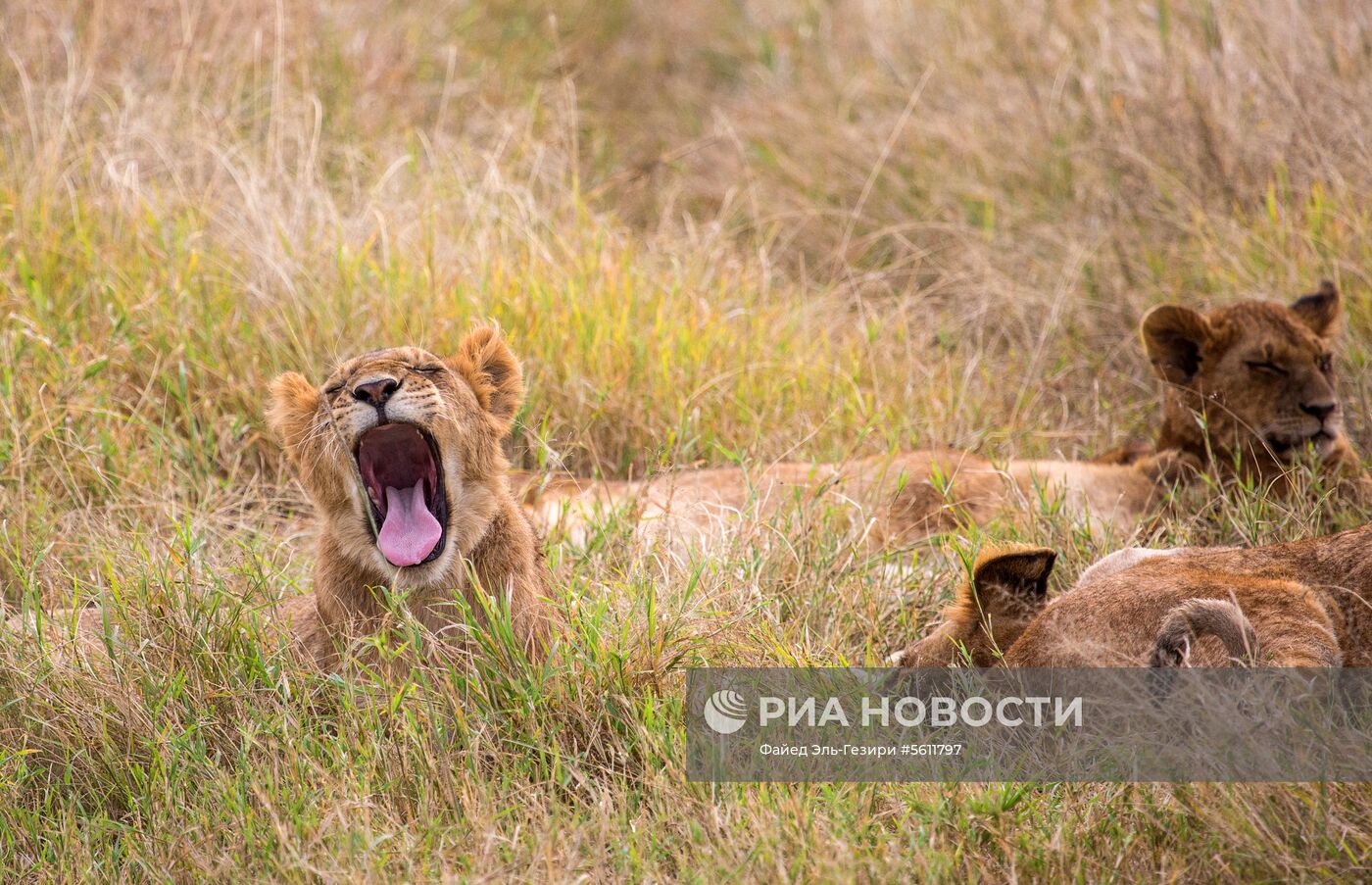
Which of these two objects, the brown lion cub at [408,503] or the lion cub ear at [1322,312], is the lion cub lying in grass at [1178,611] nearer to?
the brown lion cub at [408,503]

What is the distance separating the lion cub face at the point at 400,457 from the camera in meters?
3.66

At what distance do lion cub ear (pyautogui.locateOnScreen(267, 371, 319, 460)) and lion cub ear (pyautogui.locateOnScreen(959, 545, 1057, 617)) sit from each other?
5.68 ft

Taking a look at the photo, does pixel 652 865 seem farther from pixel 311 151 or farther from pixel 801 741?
pixel 311 151

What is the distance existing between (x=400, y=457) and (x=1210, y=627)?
203cm

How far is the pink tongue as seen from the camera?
362cm

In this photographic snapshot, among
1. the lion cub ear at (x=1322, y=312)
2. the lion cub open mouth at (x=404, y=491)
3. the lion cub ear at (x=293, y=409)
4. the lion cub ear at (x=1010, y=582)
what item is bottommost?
the lion cub ear at (x=1010, y=582)

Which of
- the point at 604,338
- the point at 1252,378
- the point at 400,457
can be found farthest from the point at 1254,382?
the point at 400,457

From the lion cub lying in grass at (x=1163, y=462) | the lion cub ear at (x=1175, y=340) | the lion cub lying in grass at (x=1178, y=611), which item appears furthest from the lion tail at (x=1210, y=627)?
the lion cub ear at (x=1175, y=340)

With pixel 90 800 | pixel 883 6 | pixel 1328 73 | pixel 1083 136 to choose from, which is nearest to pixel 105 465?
pixel 90 800

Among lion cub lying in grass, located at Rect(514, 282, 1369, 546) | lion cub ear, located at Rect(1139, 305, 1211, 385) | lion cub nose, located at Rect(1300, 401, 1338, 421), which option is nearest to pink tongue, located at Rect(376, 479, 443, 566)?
lion cub lying in grass, located at Rect(514, 282, 1369, 546)

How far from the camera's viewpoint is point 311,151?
20.8 feet

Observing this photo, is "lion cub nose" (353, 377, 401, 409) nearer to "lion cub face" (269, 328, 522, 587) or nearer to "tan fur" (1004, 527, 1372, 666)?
"lion cub face" (269, 328, 522, 587)

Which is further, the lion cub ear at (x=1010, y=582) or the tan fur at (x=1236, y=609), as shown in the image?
the lion cub ear at (x=1010, y=582)

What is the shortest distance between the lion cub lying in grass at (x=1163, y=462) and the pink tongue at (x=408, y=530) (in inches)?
35.6
